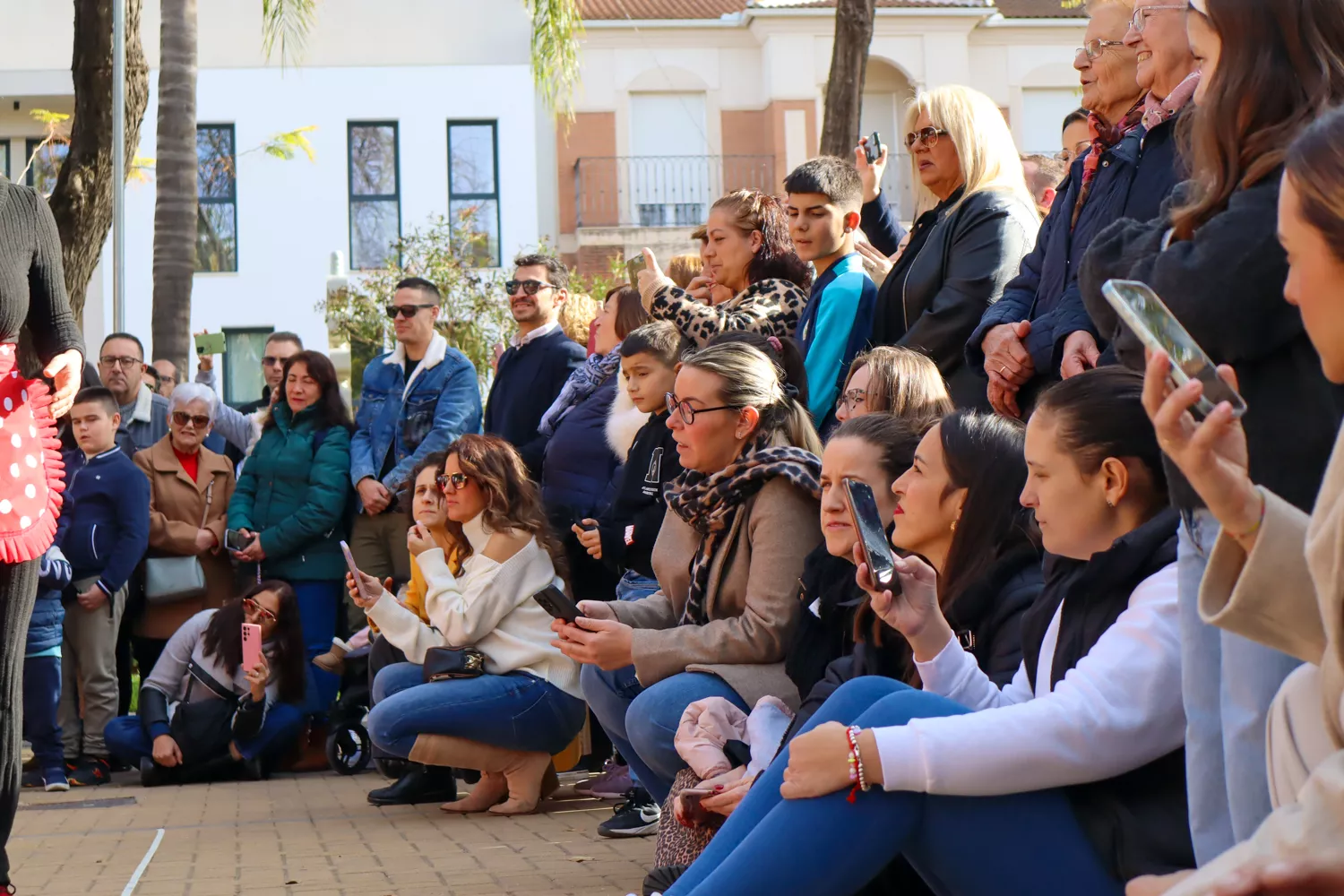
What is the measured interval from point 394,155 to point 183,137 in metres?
11.5

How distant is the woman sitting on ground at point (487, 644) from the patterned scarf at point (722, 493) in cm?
181

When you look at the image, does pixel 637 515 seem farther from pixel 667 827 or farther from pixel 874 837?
pixel 874 837

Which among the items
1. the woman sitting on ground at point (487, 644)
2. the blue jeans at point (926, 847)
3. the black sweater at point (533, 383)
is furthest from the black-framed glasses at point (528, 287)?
the blue jeans at point (926, 847)

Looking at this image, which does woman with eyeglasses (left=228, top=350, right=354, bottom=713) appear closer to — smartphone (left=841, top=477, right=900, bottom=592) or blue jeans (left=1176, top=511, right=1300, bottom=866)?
smartphone (left=841, top=477, right=900, bottom=592)

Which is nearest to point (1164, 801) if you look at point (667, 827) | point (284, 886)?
point (667, 827)

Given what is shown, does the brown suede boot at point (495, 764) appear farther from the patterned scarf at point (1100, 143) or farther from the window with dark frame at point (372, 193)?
the window with dark frame at point (372, 193)

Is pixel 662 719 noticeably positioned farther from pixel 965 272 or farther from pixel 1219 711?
pixel 1219 711

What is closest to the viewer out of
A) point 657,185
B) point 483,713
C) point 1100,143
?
point 1100,143

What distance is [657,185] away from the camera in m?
28.2

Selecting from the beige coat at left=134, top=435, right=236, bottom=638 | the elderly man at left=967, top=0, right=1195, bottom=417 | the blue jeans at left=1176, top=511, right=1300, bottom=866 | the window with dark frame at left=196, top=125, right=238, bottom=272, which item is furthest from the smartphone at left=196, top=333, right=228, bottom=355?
the window with dark frame at left=196, top=125, right=238, bottom=272

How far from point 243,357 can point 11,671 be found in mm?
21873

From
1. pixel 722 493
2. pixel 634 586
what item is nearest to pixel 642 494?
pixel 634 586

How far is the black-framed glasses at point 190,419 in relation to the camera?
9.76 meters

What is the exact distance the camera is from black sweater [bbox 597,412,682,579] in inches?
245
